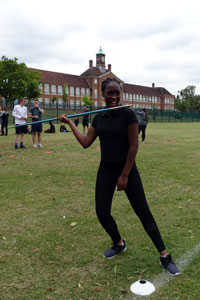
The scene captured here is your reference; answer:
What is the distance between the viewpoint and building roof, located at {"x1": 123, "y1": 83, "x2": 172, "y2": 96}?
105562 mm

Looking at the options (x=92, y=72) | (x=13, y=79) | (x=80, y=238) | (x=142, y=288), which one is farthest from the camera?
(x=92, y=72)

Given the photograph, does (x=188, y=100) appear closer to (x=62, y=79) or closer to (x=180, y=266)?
(x=62, y=79)

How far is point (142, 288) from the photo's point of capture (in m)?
2.86

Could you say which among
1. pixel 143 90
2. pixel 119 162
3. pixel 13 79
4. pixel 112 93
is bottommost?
pixel 119 162

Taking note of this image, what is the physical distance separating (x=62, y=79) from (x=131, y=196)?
8810 cm

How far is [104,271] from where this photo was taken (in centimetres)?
321

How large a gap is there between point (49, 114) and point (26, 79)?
30.9 meters

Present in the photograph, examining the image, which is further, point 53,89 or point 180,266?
point 53,89

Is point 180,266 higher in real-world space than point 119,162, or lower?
lower

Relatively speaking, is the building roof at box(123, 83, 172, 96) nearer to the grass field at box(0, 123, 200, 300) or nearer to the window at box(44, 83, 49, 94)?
the window at box(44, 83, 49, 94)

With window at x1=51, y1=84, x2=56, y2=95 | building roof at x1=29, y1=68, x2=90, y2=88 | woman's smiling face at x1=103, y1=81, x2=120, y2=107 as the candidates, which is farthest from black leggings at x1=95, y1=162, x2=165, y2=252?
window at x1=51, y1=84, x2=56, y2=95

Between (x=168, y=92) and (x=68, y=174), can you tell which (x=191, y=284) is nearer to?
(x=68, y=174)

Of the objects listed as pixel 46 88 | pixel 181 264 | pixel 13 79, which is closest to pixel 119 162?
pixel 181 264

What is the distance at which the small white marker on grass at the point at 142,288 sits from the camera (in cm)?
280
